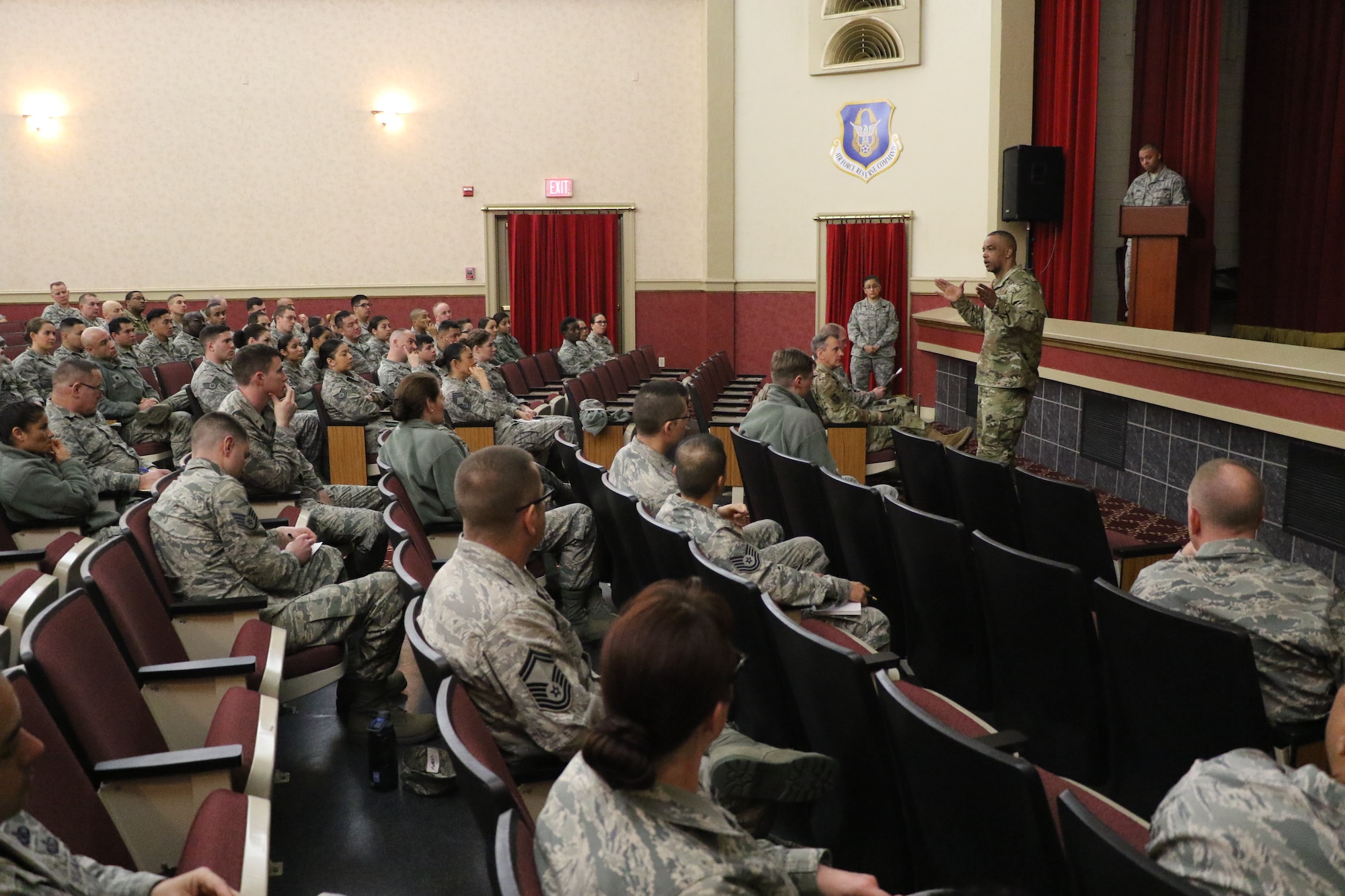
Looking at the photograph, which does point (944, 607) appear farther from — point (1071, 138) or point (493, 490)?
point (1071, 138)

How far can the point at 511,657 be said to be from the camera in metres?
2.03

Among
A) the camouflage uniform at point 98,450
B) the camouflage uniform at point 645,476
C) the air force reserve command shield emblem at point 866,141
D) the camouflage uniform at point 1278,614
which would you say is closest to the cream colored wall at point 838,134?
the air force reserve command shield emblem at point 866,141

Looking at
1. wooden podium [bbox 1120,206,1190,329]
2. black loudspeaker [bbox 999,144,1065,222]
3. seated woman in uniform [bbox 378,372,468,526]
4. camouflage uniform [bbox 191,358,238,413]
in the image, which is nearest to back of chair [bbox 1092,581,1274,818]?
seated woman in uniform [bbox 378,372,468,526]

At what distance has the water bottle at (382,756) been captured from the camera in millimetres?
2969

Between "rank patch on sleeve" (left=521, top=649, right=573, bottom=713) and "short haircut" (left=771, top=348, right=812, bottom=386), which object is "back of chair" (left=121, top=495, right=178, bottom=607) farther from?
"short haircut" (left=771, top=348, right=812, bottom=386)

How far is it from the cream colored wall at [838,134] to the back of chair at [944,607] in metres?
7.75

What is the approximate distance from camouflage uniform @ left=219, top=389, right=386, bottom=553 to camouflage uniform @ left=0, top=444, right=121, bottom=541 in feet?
2.00

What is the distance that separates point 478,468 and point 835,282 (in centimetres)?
939

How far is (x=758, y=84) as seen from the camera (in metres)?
11.2

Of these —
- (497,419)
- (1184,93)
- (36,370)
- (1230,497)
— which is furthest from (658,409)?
(1184,93)

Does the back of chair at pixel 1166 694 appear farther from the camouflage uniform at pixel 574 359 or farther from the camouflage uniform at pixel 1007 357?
the camouflage uniform at pixel 574 359

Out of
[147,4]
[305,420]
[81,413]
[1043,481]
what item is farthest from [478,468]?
[147,4]

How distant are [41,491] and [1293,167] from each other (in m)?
9.67

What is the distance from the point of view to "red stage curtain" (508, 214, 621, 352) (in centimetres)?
1175
